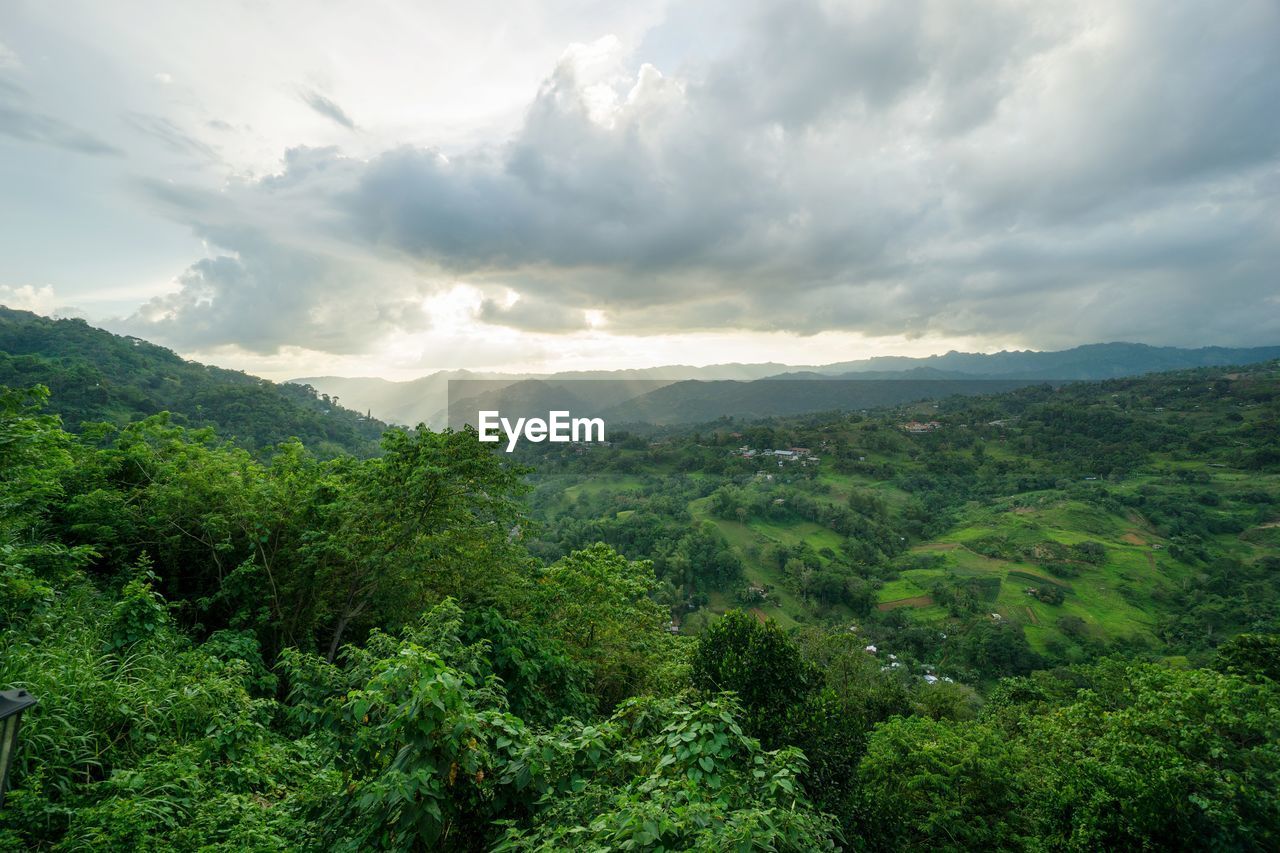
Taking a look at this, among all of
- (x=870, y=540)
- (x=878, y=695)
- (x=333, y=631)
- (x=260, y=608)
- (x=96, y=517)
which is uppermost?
(x=96, y=517)

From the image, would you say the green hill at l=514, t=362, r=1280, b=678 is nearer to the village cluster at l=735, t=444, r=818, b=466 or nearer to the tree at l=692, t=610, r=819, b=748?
the village cluster at l=735, t=444, r=818, b=466

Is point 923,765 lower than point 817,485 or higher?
higher

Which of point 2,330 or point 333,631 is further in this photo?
point 2,330

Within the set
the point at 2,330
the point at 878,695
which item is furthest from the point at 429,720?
the point at 2,330

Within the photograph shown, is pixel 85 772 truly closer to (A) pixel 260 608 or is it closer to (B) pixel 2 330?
(A) pixel 260 608

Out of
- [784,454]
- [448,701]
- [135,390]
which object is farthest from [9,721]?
[784,454]

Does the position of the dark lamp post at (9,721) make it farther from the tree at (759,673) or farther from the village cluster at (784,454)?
the village cluster at (784,454)
